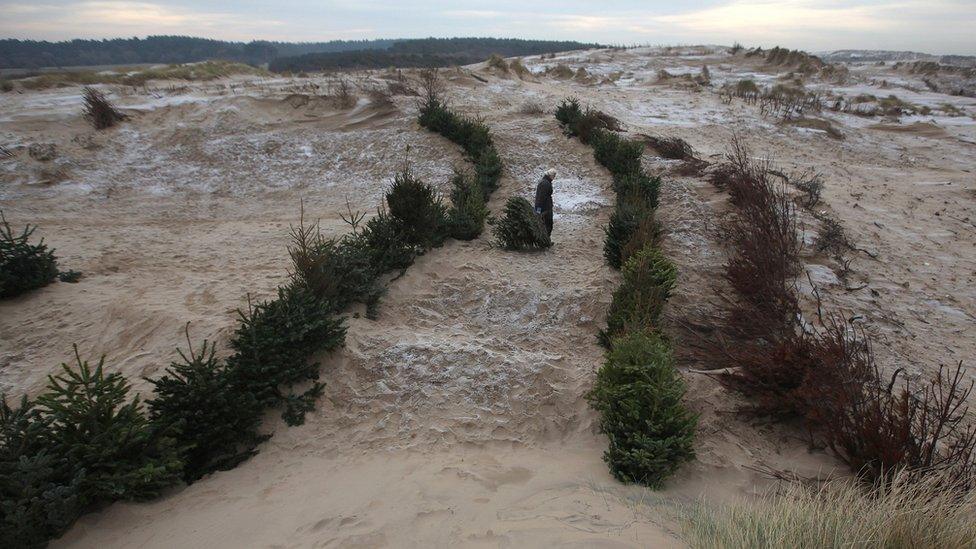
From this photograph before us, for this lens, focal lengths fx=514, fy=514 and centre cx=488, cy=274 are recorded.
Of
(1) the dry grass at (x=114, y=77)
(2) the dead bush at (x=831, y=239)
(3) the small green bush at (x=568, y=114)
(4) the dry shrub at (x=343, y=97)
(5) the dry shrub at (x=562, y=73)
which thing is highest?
(5) the dry shrub at (x=562, y=73)

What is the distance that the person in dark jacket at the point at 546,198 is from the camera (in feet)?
28.1

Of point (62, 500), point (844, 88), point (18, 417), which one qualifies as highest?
point (844, 88)

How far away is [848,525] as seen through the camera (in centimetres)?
→ 285

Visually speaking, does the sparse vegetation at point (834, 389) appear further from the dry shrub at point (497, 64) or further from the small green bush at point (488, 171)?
the dry shrub at point (497, 64)

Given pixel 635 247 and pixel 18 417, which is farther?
pixel 635 247

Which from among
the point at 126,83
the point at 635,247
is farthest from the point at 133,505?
the point at 126,83

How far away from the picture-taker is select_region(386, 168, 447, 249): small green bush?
7.54 meters

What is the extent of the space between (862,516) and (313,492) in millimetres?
3689

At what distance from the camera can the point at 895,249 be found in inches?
352

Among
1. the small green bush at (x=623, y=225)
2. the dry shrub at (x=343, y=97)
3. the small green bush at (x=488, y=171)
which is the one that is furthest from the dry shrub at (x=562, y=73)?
the small green bush at (x=623, y=225)

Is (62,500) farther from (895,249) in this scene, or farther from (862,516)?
(895,249)

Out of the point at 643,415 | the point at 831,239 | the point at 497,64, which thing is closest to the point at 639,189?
the point at 831,239

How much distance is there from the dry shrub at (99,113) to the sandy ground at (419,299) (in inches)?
12.2

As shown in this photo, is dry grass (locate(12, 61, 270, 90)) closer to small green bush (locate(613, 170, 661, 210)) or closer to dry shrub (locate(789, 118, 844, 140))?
small green bush (locate(613, 170, 661, 210))
